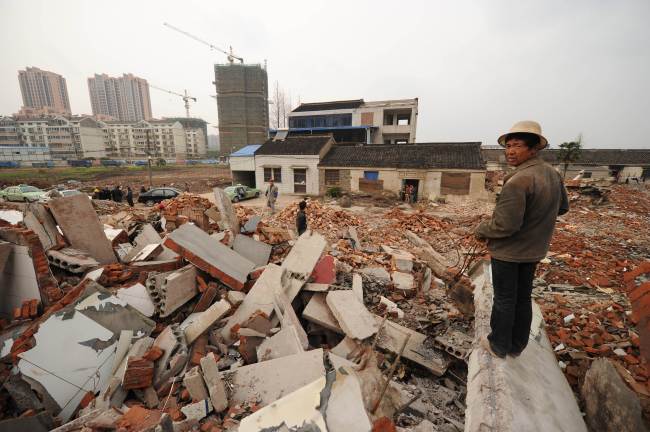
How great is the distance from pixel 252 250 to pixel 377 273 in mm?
2370

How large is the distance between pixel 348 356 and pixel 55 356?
3.02 m

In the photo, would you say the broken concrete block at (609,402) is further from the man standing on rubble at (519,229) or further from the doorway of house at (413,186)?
the doorway of house at (413,186)

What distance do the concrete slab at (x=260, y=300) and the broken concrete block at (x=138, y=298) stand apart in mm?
1149

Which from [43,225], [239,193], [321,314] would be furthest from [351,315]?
[239,193]

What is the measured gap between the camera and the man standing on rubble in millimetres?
1860

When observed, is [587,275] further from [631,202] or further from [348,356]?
[631,202]

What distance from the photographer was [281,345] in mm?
2955

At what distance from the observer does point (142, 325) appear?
3.34m

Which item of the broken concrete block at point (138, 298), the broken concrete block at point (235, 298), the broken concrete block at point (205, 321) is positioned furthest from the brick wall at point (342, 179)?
the broken concrete block at point (205, 321)

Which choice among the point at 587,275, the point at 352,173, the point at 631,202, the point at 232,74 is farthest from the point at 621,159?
the point at 232,74

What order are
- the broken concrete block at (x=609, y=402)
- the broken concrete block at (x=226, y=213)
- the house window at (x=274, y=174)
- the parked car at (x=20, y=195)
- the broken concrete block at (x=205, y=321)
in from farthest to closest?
the house window at (x=274, y=174)
the parked car at (x=20, y=195)
the broken concrete block at (x=226, y=213)
the broken concrete block at (x=205, y=321)
the broken concrete block at (x=609, y=402)

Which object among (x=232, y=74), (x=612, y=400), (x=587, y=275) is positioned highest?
(x=232, y=74)

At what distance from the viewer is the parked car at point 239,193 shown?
17980mm

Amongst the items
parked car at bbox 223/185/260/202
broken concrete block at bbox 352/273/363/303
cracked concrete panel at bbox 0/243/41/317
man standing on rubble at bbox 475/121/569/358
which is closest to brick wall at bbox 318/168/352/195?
parked car at bbox 223/185/260/202
